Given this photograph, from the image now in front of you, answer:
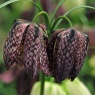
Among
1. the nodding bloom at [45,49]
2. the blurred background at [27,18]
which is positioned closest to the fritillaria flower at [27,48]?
the nodding bloom at [45,49]

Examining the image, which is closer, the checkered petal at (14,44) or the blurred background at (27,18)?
the checkered petal at (14,44)

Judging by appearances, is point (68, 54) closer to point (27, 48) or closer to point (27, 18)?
point (27, 48)

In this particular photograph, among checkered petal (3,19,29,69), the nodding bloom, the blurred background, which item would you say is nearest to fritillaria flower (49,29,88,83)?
the nodding bloom

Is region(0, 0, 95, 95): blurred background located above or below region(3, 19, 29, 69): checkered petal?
below

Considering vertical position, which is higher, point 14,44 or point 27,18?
point 14,44

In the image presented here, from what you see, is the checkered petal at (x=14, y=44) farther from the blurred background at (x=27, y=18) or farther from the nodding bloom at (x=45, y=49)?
the blurred background at (x=27, y=18)

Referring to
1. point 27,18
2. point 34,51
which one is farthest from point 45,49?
point 27,18

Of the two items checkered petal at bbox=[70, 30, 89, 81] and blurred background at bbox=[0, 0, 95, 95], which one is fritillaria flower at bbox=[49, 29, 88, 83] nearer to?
checkered petal at bbox=[70, 30, 89, 81]

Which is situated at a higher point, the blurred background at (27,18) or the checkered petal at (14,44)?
the checkered petal at (14,44)
